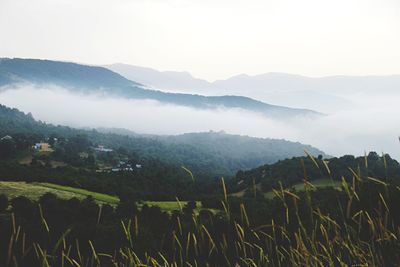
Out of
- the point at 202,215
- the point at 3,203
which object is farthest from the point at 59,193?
the point at 202,215

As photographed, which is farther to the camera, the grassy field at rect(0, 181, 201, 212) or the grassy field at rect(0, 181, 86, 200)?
the grassy field at rect(0, 181, 201, 212)

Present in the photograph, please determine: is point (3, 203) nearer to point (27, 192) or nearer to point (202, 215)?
point (27, 192)

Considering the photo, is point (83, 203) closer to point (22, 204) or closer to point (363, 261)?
point (22, 204)

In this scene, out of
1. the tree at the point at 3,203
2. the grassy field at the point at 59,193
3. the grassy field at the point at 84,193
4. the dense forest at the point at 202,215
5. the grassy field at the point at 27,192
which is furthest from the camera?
the grassy field at the point at 84,193

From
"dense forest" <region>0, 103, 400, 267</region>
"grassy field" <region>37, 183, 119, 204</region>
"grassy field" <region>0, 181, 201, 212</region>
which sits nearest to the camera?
"dense forest" <region>0, 103, 400, 267</region>

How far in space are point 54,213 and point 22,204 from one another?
18.0 ft

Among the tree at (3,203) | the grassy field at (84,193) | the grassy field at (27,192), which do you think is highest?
the tree at (3,203)

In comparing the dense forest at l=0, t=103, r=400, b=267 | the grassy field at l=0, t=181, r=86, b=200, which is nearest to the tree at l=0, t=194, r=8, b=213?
the dense forest at l=0, t=103, r=400, b=267

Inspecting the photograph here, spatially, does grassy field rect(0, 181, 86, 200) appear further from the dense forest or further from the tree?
the tree

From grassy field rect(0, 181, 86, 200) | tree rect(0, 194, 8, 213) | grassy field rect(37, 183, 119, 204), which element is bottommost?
grassy field rect(37, 183, 119, 204)

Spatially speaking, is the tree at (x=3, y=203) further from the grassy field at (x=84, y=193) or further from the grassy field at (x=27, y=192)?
the grassy field at (x=84, y=193)

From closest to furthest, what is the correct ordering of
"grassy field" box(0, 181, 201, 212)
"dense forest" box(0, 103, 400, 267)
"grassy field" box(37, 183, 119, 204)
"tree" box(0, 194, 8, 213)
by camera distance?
"dense forest" box(0, 103, 400, 267) → "tree" box(0, 194, 8, 213) → "grassy field" box(0, 181, 201, 212) → "grassy field" box(37, 183, 119, 204)

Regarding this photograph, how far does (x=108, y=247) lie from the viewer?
35.7 metres

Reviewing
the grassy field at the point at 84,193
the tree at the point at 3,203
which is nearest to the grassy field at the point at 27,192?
the grassy field at the point at 84,193
